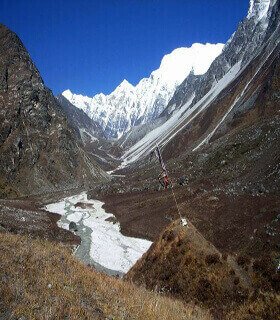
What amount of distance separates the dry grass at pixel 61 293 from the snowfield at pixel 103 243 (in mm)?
19025

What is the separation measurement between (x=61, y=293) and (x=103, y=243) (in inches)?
1289

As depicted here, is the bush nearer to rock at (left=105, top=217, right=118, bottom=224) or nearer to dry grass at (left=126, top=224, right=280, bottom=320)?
dry grass at (left=126, top=224, right=280, bottom=320)

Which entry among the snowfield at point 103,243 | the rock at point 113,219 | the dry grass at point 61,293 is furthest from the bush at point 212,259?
the rock at point 113,219

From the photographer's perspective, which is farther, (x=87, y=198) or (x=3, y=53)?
(x=3, y=53)

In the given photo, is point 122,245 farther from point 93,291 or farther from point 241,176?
point 93,291

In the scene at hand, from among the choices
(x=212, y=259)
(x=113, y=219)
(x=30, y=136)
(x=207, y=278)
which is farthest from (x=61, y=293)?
(x=30, y=136)

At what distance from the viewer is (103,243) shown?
41.4 meters

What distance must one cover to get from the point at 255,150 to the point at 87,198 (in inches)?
1575

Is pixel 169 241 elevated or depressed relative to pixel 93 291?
depressed

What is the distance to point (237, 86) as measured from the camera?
141500mm

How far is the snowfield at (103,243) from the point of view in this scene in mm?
33456

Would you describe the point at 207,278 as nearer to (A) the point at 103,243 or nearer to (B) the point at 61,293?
(B) the point at 61,293

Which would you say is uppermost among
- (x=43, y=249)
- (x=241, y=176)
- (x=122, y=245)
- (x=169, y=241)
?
(x=43, y=249)

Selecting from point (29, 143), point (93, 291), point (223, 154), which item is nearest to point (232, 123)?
point (223, 154)
